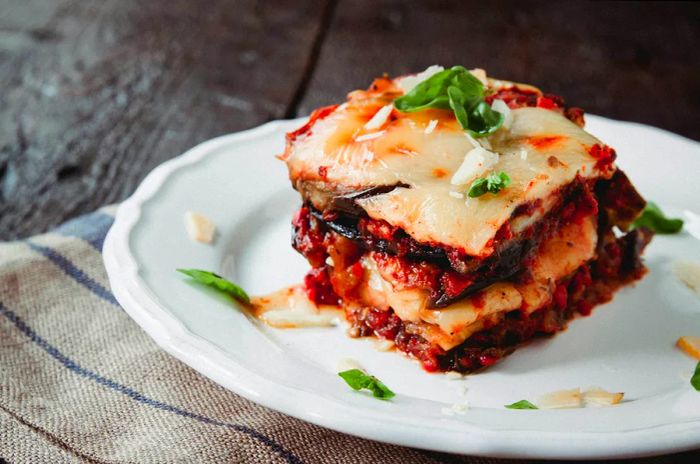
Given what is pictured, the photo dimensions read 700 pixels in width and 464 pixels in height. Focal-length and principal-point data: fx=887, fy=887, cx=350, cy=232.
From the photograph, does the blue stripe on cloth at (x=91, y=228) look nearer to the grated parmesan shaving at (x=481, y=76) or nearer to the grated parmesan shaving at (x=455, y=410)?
the grated parmesan shaving at (x=481, y=76)

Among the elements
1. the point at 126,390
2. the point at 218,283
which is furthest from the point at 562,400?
→ the point at 126,390

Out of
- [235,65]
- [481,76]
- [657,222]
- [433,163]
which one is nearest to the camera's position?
[433,163]

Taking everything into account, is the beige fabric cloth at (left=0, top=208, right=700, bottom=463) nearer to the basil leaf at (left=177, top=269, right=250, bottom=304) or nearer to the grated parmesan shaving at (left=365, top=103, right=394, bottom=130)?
the basil leaf at (left=177, top=269, right=250, bottom=304)

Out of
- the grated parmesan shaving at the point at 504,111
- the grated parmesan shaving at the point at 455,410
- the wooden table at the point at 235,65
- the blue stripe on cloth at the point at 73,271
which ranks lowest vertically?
the wooden table at the point at 235,65

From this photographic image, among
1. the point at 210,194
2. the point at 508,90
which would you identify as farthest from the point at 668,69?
the point at 210,194

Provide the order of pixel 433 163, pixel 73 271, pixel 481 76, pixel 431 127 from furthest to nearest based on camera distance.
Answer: pixel 73 271
pixel 481 76
pixel 431 127
pixel 433 163

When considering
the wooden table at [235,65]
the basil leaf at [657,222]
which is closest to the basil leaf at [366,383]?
the basil leaf at [657,222]

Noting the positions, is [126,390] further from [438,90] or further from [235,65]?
[235,65]
